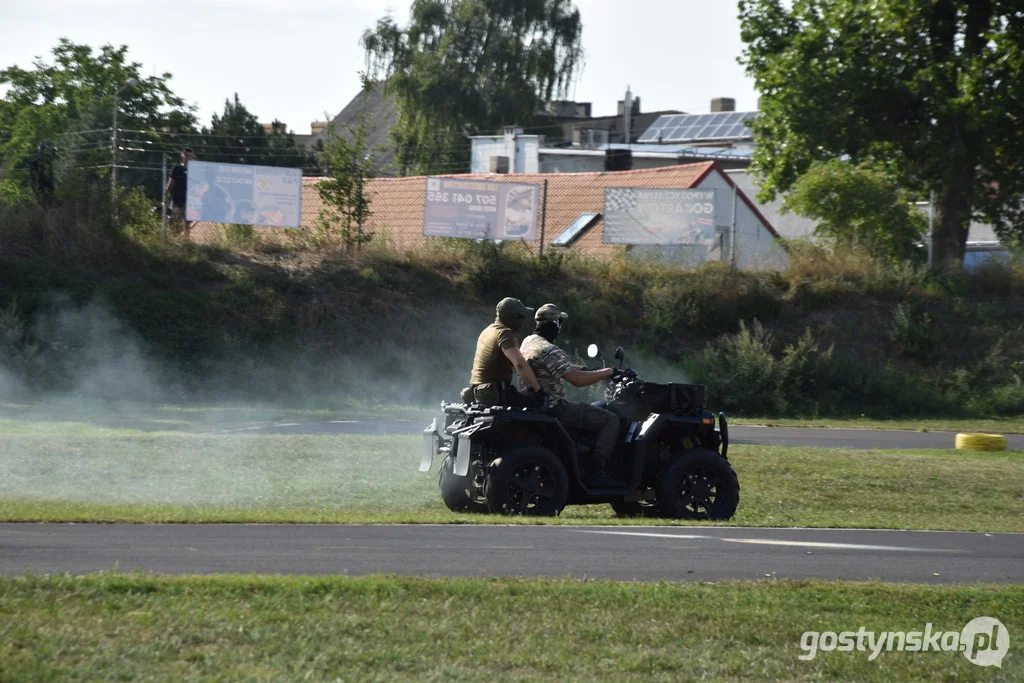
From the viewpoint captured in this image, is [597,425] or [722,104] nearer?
[597,425]

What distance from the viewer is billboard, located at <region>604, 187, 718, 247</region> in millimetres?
30172

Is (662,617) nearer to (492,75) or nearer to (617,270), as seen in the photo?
(617,270)

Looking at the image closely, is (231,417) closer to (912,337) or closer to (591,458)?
(591,458)

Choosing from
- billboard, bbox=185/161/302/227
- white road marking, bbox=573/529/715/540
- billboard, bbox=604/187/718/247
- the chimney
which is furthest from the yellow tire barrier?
the chimney

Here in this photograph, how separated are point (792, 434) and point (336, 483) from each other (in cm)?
1170

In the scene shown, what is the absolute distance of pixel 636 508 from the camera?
11.9 metres

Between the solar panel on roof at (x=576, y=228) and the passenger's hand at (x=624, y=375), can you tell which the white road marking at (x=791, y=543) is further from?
the solar panel on roof at (x=576, y=228)

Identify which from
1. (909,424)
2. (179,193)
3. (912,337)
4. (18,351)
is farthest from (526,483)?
(912,337)

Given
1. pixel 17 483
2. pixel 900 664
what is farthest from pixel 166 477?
pixel 900 664

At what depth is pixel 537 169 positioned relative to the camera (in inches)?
2181

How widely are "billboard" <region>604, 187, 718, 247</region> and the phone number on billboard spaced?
284 centimetres

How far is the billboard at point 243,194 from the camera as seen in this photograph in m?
27.3

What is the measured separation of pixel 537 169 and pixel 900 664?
1960 inches

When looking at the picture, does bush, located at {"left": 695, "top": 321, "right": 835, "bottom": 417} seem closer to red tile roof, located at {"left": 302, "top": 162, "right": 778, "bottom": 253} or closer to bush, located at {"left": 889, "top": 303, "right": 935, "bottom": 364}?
bush, located at {"left": 889, "top": 303, "right": 935, "bottom": 364}
